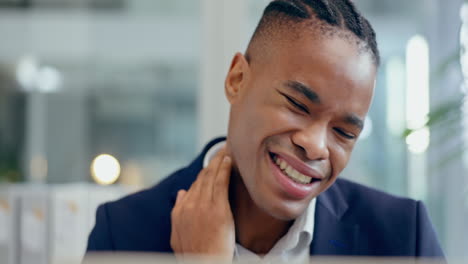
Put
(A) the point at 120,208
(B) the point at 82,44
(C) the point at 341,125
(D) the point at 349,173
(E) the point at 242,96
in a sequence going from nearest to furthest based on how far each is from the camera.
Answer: (C) the point at 341,125
(E) the point at 242,96
(A) the point at 120,208
(D) the point at 349,173
(B) the point at 82,44

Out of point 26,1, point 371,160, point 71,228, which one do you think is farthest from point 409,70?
point 26,1

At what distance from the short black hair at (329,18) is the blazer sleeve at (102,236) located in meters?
0.46

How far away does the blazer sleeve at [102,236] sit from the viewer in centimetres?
126

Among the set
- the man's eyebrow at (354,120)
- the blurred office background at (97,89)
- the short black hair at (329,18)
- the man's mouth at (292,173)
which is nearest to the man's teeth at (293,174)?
the man's mouth at (292,173)

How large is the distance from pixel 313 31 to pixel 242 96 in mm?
173

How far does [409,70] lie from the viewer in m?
2.67

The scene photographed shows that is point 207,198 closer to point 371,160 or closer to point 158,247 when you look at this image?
point 158,247

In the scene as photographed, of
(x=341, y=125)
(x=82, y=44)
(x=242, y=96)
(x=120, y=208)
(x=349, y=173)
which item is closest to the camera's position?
(x=341, y=125)

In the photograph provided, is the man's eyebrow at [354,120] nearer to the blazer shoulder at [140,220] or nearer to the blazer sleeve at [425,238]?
the blazer sleeve at [425,238]

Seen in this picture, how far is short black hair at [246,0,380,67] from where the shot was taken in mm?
1116

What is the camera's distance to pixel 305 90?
1.07 metres

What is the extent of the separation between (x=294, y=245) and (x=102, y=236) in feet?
1.15

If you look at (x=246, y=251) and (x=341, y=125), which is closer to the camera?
(x=341, y=125)

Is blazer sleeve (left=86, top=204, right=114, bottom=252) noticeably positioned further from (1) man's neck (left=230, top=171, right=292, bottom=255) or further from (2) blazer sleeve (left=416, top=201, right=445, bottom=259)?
(2) blazer sleeve (left=416, top=201, right=445, bottom=259)
